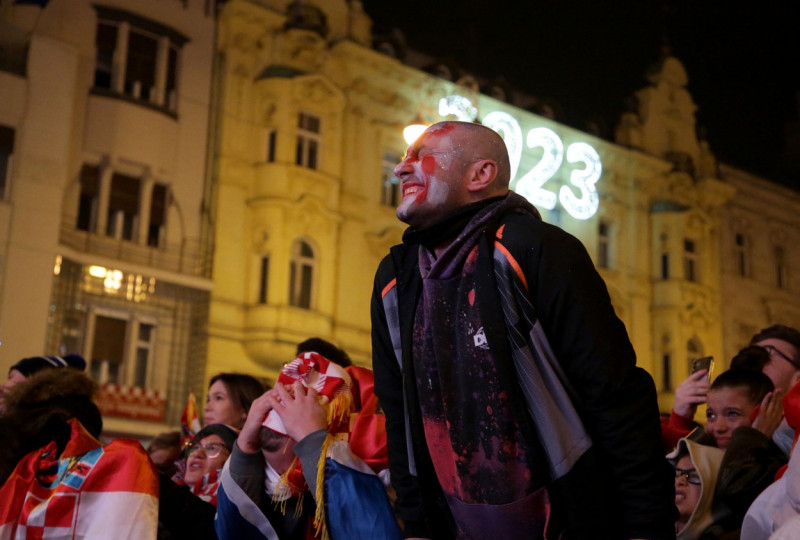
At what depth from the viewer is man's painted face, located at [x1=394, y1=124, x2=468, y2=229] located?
2785 mm

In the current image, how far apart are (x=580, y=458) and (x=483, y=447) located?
24 centimetres

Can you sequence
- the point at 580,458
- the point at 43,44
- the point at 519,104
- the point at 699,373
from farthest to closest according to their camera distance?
the point at 519,104
the point at 43,44
the point at 699,373
the point at 580,458

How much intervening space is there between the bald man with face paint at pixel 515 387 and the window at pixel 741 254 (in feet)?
96.4

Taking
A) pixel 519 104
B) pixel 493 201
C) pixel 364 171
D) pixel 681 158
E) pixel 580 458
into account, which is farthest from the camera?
pixel 681 158

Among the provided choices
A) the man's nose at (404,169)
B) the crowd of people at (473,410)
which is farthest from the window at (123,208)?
the man's nose at (404,169)

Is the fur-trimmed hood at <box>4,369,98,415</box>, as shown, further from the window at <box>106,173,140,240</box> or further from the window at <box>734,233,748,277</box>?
the window at <box>734,233,748,277</box>

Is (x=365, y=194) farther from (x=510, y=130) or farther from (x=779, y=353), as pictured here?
(x=779, y=353)

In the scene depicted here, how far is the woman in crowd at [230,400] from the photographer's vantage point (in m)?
5.22

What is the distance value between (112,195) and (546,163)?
10739mm

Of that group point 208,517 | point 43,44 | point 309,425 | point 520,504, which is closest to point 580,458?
point 520,504

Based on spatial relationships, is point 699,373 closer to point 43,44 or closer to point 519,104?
point 43,44

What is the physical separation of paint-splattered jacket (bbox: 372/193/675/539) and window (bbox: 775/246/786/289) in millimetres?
30710

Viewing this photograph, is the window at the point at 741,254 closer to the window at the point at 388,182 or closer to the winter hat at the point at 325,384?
the window at the point at 388,182

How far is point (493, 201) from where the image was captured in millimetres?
Result: 2795
